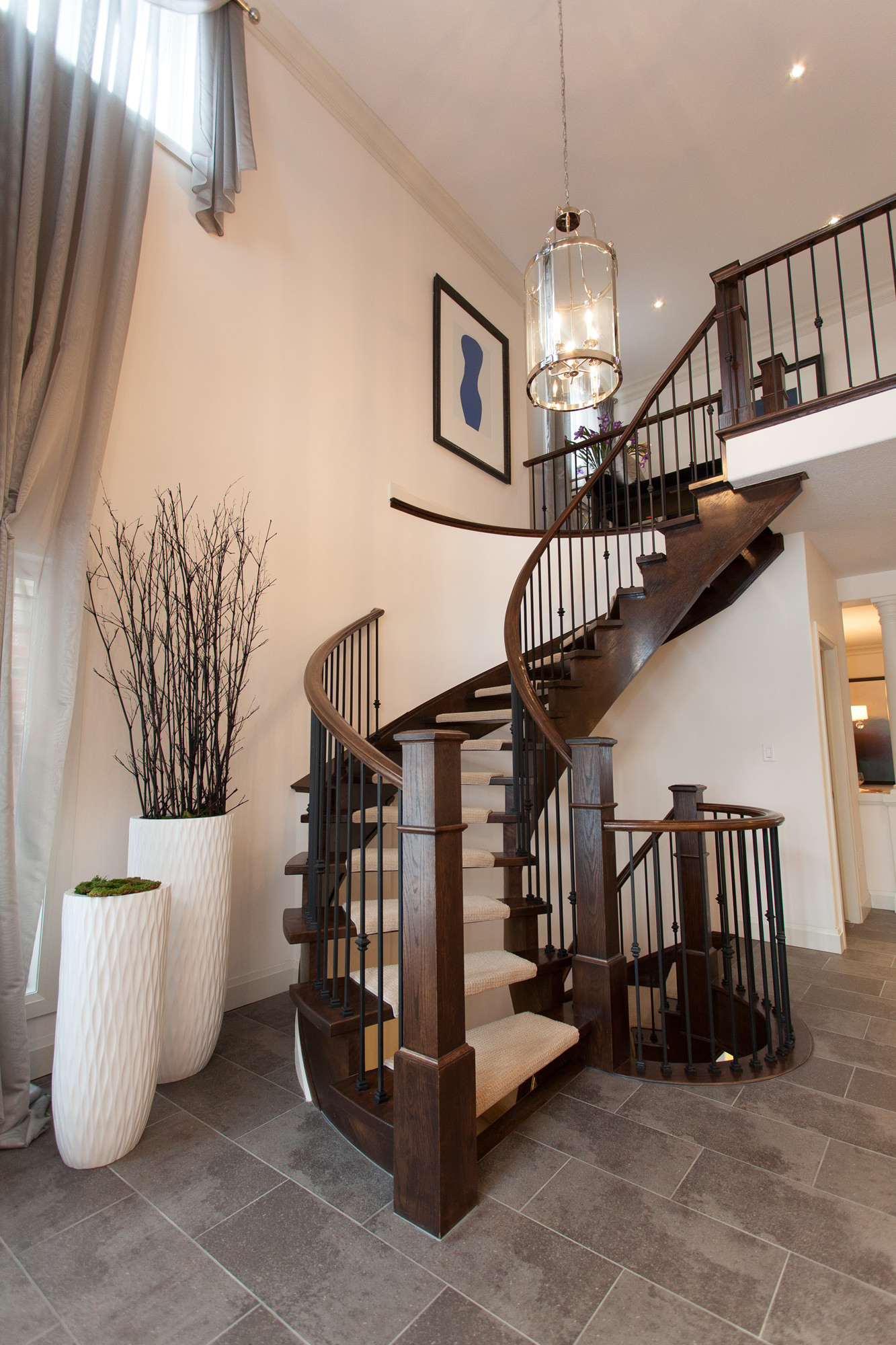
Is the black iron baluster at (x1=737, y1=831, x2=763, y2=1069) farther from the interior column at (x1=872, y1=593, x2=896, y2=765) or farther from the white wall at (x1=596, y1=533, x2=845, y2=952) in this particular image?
the interior column at (x1=872, y1=593, x2=896, y2=765)

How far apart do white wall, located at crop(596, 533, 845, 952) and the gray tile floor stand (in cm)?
201

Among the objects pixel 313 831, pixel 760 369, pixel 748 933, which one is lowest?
pixel 748 933

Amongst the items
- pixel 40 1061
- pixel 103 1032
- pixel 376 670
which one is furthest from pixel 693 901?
pixel 40 1061

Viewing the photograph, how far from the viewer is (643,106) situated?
14.6 feet

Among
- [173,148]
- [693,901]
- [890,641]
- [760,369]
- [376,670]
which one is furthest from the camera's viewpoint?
[890,641]

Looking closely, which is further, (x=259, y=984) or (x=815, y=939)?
(x=815, y=939)

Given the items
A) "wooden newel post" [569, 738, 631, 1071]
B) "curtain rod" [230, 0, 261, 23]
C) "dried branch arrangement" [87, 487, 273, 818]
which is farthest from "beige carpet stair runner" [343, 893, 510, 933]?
"curtain rod" [230, 0, 261, 23]

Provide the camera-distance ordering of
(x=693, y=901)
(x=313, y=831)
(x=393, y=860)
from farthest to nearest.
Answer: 1. (x=693, y=901)
2. (x=393, y=860)
3. (x=313, y=831)

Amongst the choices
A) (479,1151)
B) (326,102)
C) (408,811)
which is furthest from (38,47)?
(479,1151)

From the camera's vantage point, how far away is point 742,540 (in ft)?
11.2

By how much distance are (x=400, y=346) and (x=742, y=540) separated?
2.80 metres

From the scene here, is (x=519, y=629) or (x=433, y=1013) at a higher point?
(x=519, y=629)

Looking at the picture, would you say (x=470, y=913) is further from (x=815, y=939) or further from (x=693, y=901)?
(x=815, y=939)

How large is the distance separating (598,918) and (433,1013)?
40.4 inches
